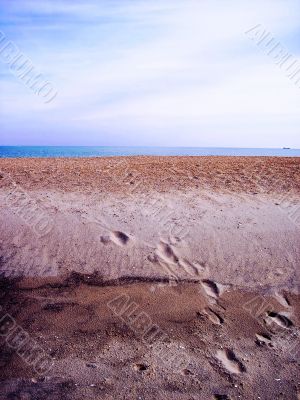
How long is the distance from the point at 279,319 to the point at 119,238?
3.70 metres

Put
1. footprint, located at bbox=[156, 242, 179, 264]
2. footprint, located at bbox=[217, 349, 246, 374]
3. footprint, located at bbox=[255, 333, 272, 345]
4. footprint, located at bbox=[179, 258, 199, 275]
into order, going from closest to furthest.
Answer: footprint, located at bbox=[217, 349, 246, 374] → footprint, located at bbox=[255, 333, 272, 345] → footprint, located at bbox=[179, 258, 199, 275] → footprint, located at bbox=[156, 242, 179, 264]

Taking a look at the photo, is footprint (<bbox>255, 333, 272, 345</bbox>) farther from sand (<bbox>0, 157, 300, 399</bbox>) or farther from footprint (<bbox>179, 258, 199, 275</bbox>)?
footprint (<bbox>179, 258, 199, 275</bbox>)

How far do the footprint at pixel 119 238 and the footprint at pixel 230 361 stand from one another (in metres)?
3.29

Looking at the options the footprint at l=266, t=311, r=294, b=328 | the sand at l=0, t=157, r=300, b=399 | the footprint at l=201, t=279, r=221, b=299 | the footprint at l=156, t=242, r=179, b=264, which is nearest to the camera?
the sand at l=0, t=157, r=300, b=399

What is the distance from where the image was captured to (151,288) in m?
6.48

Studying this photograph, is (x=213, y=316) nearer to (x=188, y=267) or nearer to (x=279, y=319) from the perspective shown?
(x=279, y=319)

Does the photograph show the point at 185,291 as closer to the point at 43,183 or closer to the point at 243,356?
the point at 243,356

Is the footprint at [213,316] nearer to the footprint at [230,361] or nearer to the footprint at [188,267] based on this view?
the footprint at [230,361]

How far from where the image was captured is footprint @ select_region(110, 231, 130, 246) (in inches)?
302

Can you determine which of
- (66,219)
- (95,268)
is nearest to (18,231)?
(66,219)

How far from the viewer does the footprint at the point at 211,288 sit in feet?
20.8

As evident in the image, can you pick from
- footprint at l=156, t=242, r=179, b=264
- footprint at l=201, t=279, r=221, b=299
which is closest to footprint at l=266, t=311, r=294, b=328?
footprint at l=201, t=279, r=221, b=299

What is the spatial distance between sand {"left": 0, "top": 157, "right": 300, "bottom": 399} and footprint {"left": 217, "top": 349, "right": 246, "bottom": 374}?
0.07 ft

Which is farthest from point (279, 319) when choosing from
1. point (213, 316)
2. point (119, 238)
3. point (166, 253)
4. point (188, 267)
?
point (119, 238)
